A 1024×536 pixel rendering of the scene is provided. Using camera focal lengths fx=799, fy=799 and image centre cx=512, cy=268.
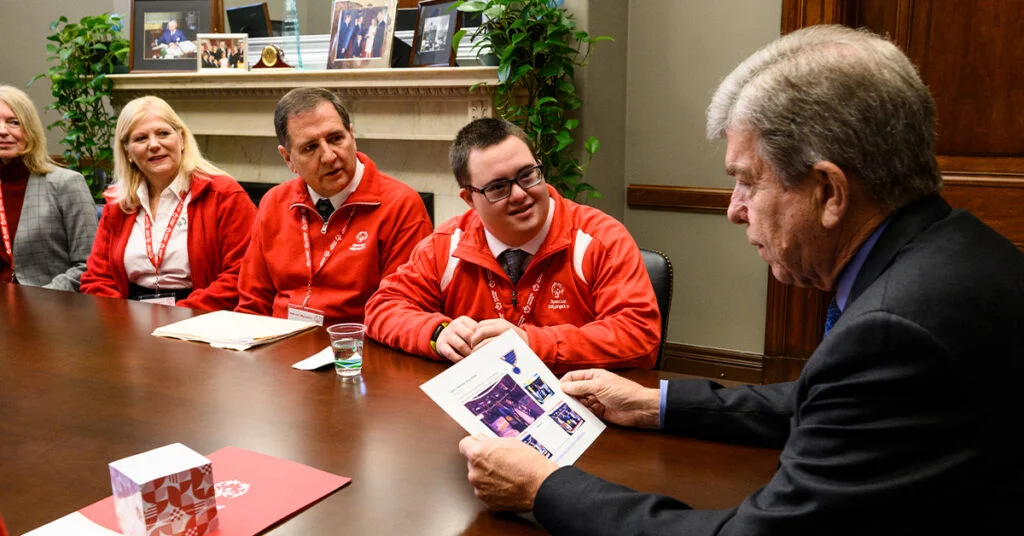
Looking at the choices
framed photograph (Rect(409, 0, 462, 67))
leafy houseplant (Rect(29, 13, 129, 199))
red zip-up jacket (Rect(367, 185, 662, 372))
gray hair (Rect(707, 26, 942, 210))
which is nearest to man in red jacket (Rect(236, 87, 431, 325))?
red zip-up jacket (Rect(367, 185, 662, 372))

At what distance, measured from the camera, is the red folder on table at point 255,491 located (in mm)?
1075

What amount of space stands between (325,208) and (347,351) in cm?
103

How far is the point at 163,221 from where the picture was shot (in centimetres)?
292

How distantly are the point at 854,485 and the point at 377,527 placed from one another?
59 cm

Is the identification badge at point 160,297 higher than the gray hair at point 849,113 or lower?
lower

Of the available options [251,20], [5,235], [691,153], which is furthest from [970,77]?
[5,235]

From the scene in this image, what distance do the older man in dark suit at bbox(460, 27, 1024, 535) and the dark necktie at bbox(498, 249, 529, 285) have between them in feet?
2.93

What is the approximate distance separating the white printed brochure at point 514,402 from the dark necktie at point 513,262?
1.90 ft

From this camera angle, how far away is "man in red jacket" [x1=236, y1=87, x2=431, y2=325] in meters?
2.48

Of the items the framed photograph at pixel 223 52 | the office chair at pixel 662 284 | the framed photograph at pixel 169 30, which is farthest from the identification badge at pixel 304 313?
the framed photograph at pixel 169 30

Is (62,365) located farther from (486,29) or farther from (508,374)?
(486,29)

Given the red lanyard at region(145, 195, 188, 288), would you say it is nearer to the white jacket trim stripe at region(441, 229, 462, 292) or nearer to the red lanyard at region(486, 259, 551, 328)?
the white jacket trim stripe at region(441, 229, 462, 292)

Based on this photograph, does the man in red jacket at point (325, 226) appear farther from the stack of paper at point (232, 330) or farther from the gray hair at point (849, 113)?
the gray hair at point (849, 113)

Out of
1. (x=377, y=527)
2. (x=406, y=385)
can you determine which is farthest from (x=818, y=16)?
(x=377, y=527)
